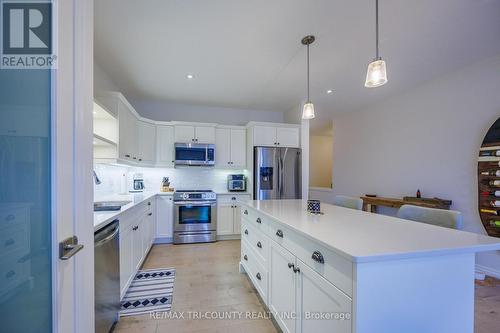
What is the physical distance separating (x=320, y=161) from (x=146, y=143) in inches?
223

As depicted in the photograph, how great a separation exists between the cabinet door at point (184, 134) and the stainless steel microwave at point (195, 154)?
12 centimetres

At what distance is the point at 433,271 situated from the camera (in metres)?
1.00

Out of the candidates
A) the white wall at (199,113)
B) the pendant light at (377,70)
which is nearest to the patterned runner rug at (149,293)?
the pendant light at (377,70)

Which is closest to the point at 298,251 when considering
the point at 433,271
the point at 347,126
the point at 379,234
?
the point at 379,234

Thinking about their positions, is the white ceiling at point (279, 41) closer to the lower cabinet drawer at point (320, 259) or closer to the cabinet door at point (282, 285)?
the lower cabinet drawer at point (320, 259)

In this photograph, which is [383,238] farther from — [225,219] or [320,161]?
[320,161]

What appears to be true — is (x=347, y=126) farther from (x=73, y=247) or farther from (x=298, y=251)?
(x=73, y=247)

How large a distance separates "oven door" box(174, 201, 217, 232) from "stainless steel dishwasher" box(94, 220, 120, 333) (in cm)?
205

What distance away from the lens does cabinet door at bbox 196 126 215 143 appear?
4.25 metres

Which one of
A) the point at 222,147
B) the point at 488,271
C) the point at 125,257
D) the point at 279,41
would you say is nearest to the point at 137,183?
the point at 222,147

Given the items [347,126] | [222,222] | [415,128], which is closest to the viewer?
[415,128]

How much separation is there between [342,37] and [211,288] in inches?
120

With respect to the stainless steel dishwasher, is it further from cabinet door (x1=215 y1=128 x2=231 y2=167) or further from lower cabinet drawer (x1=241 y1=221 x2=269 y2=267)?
cabinet door (x1=215 y1=128 x2=231 y2=167)

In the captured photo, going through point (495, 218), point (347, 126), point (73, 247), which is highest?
point (347, 126)
